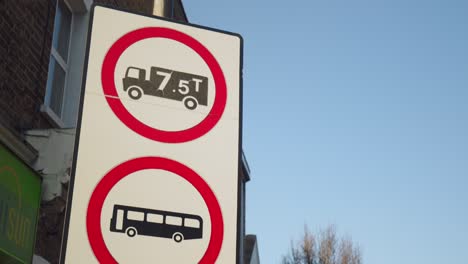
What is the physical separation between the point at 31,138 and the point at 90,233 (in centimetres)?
356

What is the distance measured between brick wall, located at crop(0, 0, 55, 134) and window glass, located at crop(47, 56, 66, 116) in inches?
19.6

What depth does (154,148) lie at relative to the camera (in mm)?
2494

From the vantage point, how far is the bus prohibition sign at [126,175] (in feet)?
7.30

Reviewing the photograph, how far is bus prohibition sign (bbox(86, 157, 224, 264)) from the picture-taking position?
87.7 inches

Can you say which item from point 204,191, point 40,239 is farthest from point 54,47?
point 204,191

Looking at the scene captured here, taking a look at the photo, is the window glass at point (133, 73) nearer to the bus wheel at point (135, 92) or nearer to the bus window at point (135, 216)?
the bus wheel at point (135, 92)

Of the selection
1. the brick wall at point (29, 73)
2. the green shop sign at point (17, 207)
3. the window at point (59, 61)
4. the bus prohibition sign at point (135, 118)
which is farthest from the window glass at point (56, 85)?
the bus prohibition sign at point (135, 118)

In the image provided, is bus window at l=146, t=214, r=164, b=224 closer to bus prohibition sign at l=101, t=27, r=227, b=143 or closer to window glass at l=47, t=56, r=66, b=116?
bus prohibition sign at l=101, t=27, r=227, b=143

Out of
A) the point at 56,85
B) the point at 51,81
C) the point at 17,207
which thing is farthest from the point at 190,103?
the point at 56,85

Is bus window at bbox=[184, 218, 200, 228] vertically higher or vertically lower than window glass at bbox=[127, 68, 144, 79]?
lower

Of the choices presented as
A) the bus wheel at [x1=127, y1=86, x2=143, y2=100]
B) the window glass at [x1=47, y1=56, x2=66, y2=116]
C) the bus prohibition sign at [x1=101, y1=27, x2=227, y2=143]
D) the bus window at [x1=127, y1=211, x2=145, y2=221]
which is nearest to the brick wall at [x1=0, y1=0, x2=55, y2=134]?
the window glass at [x1=47, y1=56, x2=66, y2=116]

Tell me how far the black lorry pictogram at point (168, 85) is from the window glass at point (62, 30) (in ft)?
15.2

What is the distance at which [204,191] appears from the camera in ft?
8.19

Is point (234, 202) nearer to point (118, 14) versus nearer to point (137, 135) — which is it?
point (137, 135)
